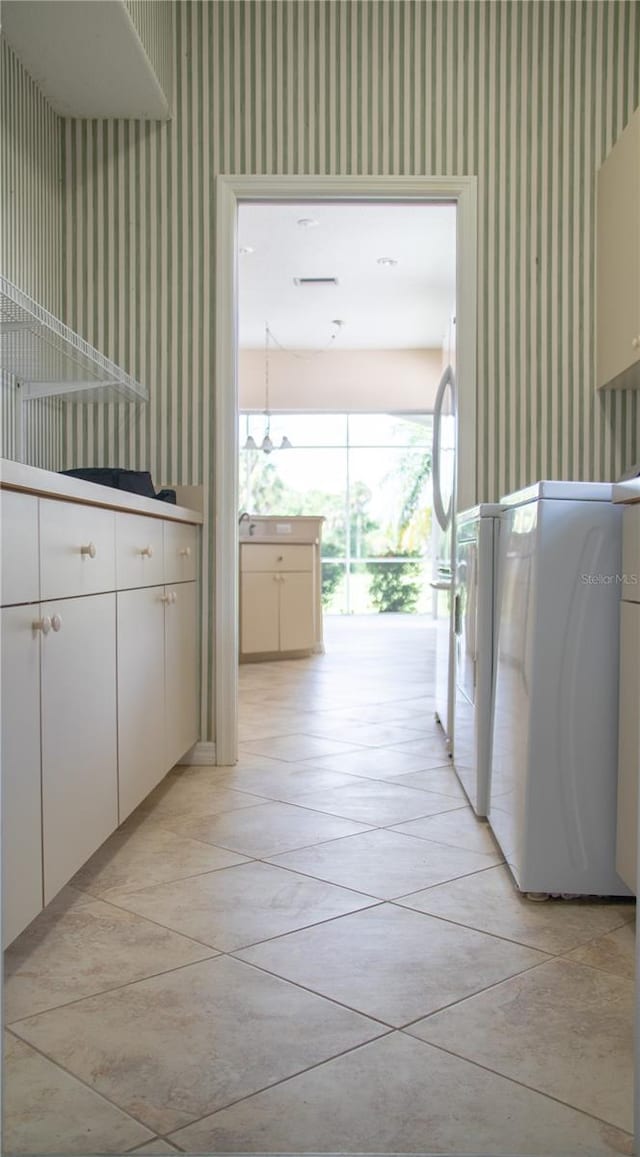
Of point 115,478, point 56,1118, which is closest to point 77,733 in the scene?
point 56,1118

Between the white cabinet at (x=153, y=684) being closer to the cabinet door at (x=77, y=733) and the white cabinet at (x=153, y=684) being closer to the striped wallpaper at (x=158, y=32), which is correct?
the cabinet door at (x=77, y=733)

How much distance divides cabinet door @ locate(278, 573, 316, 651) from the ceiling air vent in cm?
217

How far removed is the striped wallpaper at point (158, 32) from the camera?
269cm

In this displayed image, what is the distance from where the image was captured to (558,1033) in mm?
1417

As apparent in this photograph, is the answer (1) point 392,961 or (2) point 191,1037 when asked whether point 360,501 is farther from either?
(2) point 191,1037

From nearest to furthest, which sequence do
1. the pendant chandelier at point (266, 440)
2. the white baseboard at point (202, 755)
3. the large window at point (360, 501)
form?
the white baseboard at point (202, 755) < the pendant chandelier at point (266, 440) < the large window at point (360, 501)

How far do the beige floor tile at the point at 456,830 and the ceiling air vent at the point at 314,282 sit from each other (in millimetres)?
5254

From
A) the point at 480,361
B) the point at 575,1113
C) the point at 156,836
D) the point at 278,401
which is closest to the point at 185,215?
the point at 480,361

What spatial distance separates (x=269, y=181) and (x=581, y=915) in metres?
2.46

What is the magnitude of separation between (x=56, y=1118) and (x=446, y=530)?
2.81m

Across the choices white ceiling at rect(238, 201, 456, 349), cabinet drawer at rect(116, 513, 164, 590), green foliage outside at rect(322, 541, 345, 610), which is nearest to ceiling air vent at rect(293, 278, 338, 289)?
white ceiling at rect(238, 201, 456, 349)

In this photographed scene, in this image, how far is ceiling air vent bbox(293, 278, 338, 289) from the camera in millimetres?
7117

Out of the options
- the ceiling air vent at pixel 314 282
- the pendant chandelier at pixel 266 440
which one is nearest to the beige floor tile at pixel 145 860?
the ceiling air vent at pixel 314 282

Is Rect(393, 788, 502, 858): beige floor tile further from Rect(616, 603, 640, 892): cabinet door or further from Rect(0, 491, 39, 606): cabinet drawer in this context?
Rect(0, 491, 39, 606): cabinet drawer
